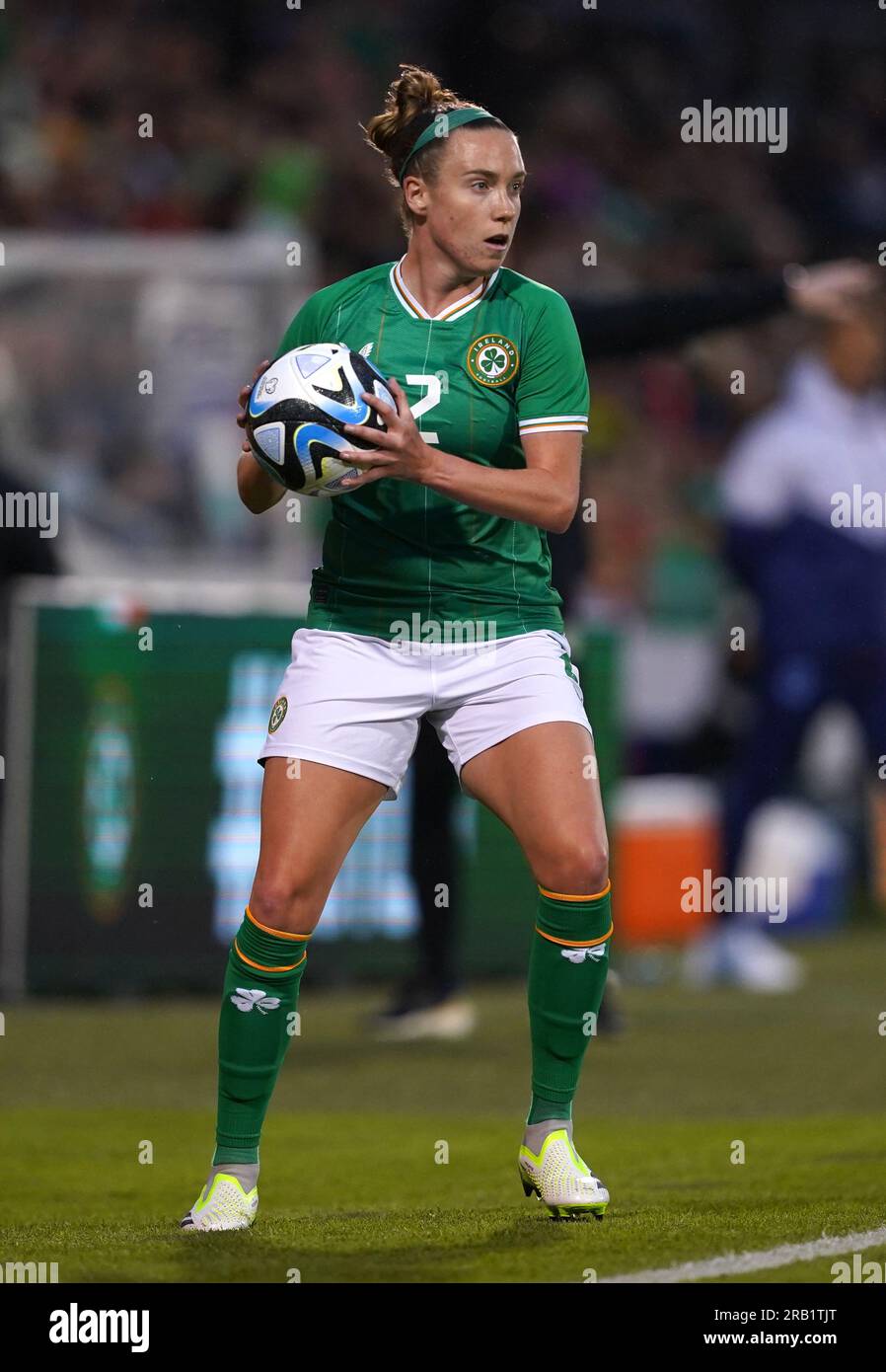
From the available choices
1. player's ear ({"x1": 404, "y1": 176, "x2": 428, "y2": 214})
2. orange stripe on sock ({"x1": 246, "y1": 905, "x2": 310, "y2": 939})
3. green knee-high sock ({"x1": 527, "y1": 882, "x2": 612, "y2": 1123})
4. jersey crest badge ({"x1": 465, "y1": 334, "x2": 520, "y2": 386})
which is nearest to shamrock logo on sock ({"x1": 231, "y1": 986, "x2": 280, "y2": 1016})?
orange stripe on sock ({"x1": 246, "y1": 905, "x2": 310, "y2": 939})

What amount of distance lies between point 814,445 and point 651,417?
567cm

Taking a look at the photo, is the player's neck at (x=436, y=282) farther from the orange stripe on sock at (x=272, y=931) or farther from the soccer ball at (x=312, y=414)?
the orange stripe on sock at (x=272, y=931)

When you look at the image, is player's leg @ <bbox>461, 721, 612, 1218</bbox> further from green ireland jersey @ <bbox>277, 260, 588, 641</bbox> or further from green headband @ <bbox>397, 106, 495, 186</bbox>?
green headband @ <bbox>397, 106, 495, 186</bbox>

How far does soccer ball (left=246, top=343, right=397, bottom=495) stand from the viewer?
14.4 feet

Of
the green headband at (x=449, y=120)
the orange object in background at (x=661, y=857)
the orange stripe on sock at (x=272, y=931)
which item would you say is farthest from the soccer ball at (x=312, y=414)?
the orange object in background at (x=661, y=857)

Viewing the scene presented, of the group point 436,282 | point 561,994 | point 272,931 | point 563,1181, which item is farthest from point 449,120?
point 563,1181

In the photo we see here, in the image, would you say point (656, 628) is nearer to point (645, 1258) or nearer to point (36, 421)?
point (36, 421)

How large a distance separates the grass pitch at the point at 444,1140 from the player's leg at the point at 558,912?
0.51 ft

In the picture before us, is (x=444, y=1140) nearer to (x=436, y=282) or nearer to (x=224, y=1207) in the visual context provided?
(x=224, y=1207)

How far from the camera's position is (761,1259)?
14.1 ft

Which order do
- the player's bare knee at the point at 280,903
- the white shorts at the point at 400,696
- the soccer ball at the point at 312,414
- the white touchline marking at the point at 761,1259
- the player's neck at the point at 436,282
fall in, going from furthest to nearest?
the player's neck at the point at 436,282 < the white shorts at the point at 400,696 < the player's bare knee at the point at 280,903 < the soccer ball at the point at 312,414 < the white touchline marking at the point at 761,1259

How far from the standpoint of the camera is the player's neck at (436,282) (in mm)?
4816

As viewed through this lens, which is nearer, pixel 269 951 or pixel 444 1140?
pixel 269 951

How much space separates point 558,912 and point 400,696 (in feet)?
1.89
